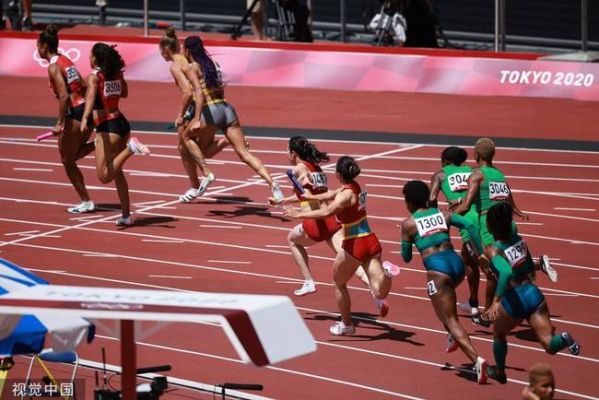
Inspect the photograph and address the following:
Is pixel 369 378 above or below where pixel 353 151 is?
below

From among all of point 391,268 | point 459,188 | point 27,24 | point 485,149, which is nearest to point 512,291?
point 391,268

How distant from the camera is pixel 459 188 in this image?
598 inches

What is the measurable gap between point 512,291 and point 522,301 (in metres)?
0.12

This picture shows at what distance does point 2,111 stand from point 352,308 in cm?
1490

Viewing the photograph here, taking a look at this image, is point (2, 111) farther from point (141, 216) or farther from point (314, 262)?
point (314, 262)

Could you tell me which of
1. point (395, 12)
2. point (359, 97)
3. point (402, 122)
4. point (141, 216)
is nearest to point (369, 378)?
point (141, 216)

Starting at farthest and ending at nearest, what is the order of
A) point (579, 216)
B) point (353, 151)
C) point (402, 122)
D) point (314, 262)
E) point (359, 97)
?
point (359, 97), point (402, 122), point (353, 151), point (579, 216), point (314, 262)

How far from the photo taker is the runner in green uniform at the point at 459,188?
1491 cm

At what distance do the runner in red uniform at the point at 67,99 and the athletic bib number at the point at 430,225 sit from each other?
7.27 m

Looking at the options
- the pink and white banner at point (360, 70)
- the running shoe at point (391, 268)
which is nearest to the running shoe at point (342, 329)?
the running shoe at point (391, 268)

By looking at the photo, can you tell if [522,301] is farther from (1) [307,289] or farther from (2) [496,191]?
(1) [307,289]

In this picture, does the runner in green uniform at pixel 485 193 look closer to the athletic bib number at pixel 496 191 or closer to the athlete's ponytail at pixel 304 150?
the athletic bib number at pixel 496 191

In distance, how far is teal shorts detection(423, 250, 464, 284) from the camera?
13172 mm

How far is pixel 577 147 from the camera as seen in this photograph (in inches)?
987
